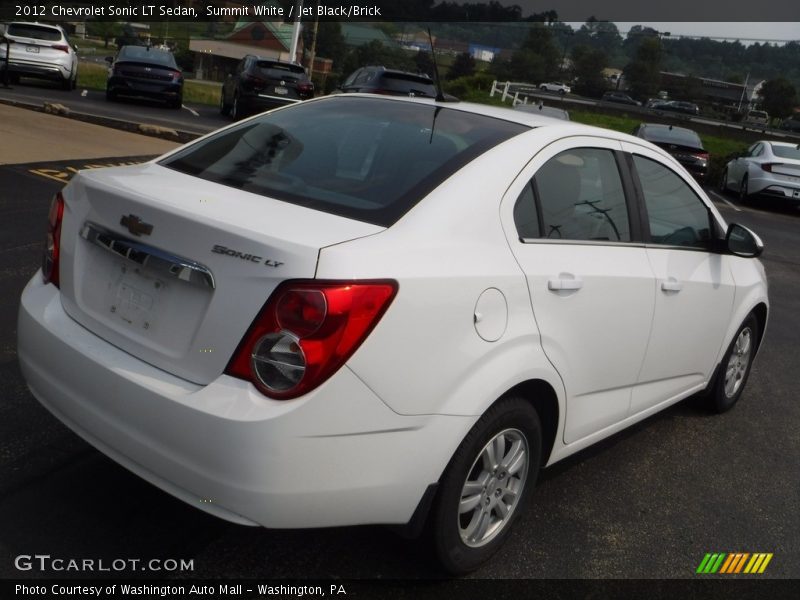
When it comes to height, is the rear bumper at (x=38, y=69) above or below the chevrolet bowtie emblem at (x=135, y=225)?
below

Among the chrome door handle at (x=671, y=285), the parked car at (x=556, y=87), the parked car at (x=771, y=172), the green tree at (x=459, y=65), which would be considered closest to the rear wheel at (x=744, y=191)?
the parked car at (x=771, y=172)

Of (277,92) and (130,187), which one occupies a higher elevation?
(130,187)

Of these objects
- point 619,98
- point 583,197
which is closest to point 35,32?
point 583,197

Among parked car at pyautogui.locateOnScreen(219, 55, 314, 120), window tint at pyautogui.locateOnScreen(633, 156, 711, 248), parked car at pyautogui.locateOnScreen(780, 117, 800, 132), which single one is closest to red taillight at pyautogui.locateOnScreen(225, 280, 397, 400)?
window tint at pyautogui.locateOnScreen(633, 156, 711, 248)

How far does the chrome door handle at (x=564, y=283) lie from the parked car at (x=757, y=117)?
43.2m

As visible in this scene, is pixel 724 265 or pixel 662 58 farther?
pixel 662 58

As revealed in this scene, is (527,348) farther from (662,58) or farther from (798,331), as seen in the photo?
(662,58)

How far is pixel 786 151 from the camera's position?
17500 millimetres

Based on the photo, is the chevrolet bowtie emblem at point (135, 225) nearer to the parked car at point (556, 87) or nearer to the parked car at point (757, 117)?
the parked car at point (556, 87)

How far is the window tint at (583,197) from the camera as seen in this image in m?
3.28

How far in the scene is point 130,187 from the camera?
9.57 ft

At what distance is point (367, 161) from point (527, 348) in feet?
2.91

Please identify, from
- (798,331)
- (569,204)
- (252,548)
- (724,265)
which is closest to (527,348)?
(569,204)

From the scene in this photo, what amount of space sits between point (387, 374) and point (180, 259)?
Answer: 0.71m
